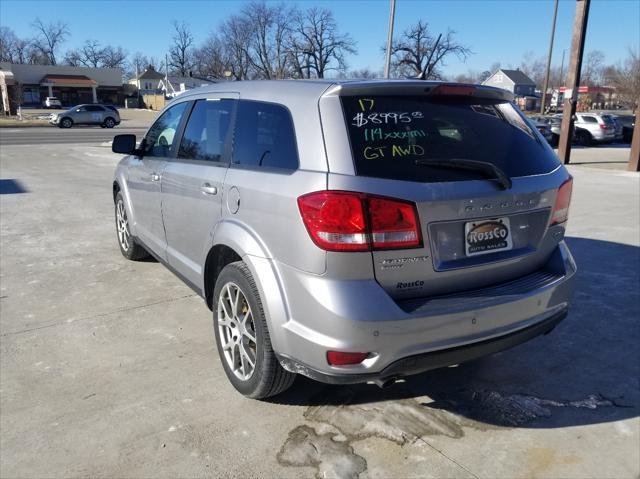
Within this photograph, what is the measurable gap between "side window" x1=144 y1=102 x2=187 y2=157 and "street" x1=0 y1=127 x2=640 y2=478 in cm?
130

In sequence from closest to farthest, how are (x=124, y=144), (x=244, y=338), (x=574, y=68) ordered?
(x=244, y=338)
(x=124, y=144)
(x=574, y=68)

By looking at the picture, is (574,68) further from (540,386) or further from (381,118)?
(381,118)

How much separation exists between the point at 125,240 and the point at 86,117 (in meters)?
37.0

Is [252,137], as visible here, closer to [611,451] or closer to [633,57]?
[611,451]

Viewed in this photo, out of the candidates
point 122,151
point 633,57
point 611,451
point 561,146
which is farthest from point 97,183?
point 633,57

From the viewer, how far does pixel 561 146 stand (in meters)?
17.4

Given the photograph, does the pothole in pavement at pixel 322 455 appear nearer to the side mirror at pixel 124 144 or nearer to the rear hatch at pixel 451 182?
the rear hatch at pixel 451 182

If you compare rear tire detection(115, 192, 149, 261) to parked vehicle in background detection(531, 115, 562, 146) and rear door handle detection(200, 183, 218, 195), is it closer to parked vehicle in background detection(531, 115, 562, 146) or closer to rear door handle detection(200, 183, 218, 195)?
rear door handle detection(200, 183, 218, 195)

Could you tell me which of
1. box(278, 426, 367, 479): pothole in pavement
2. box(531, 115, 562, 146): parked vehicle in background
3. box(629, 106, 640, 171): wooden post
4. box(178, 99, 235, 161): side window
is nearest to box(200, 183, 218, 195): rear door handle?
box(178, 99, 235, 161): side window

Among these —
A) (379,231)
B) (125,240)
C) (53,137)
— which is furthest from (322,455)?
(53,137)

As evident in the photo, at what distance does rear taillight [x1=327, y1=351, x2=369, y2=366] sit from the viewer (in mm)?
2455

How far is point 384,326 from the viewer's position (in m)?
2.40

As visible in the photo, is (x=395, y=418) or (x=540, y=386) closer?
(x=395, y=418)

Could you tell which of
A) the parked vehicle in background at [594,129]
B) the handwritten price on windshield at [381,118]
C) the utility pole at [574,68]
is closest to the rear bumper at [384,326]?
the handwritten price on windshield at [381,118]
